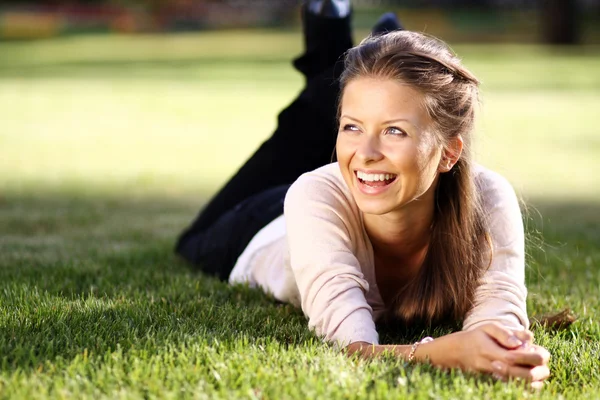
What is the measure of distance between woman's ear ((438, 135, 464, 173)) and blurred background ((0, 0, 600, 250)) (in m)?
0.17

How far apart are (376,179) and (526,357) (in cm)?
74

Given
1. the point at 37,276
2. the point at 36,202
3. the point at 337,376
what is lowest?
the point at 36,202

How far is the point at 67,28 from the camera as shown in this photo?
40.3 metres

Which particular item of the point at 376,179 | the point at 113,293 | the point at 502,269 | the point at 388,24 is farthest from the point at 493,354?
the point at 388,24

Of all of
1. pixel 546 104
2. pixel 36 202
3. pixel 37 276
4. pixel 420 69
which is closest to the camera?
pixel 420 69

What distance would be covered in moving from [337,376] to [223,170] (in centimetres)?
627

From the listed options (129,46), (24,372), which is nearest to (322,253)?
(24,372)

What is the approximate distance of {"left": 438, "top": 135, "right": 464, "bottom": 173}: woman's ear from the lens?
118 inches

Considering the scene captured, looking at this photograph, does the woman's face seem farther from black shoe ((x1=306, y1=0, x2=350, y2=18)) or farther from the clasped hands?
black shoe ((x1=306, y1=0, x2=350, y2=18))

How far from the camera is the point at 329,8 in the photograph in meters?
5.01

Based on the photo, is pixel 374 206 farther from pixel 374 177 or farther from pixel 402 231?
pixel 402 231

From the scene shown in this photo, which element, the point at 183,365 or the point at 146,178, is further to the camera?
the point at 146,178

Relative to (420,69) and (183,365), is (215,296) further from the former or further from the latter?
(420,69)

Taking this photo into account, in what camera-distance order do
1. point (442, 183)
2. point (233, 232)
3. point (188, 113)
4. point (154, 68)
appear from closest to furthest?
point (442, 183) → point (233, 232) → point (188, 113) → point (154, 68)
